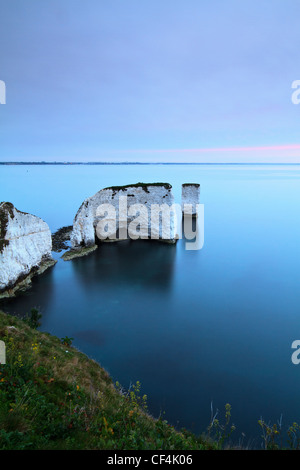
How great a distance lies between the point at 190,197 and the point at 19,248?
3593 cm

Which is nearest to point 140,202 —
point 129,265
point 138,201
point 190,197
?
point 138,201

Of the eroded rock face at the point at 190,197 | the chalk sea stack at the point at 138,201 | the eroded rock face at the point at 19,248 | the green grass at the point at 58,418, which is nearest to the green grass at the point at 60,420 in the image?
the green grass at the point at 58,418

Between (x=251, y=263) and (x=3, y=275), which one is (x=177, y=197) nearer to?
(x=251, y=263)

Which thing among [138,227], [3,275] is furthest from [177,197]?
[3,275]

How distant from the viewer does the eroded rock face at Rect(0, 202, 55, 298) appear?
20953 millimetres

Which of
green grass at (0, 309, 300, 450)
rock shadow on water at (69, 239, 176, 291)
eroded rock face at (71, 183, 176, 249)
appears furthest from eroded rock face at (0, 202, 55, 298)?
green grass at (0, 309, 300, 450)

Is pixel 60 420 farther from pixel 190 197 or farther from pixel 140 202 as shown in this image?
pixel 190 197

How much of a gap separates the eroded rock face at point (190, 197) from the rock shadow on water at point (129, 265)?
18913mm

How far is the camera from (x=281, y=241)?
38.5 meters

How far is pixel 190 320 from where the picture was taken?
1886cm

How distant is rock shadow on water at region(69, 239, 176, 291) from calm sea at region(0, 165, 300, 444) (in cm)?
11

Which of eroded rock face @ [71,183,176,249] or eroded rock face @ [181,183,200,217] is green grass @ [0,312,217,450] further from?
eroded rock face @ [181,183,200,217]

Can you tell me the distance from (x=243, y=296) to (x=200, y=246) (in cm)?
1425

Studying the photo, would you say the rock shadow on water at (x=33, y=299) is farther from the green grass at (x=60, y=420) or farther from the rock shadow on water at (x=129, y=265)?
the green grass at (x=60, y=420)
